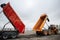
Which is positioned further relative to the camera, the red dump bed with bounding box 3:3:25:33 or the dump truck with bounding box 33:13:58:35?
the dump truck with bounding box 33:13:58:35

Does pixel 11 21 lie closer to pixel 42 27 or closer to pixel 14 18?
pixel 14 18

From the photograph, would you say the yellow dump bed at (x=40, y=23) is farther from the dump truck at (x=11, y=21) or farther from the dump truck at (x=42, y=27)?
the dump truck at (x=11, y=21)

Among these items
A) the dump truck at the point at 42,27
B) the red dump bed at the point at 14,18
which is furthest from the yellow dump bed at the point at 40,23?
the red dump bed at the point at 14,18

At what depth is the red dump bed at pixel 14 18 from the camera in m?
23.4

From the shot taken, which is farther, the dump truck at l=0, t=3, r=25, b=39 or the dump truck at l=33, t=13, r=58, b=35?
the dump truck at l=33, t=13, r=58, b=35

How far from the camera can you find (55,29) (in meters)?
30.8

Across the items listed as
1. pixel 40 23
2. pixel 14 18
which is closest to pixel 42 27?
pixel 40 23

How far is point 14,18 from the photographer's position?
944 inches

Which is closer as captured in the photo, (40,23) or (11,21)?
(11,21)

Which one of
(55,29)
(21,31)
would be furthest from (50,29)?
(21,31)

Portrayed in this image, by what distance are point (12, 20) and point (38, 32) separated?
6788 millimetres

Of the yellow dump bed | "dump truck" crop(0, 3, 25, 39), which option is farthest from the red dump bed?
the yellow dump bed

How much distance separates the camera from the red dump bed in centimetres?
2344

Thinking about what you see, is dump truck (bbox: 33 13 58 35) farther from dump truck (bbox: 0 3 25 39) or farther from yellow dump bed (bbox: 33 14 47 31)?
dump truck (bbox: 0 3 25 39)
